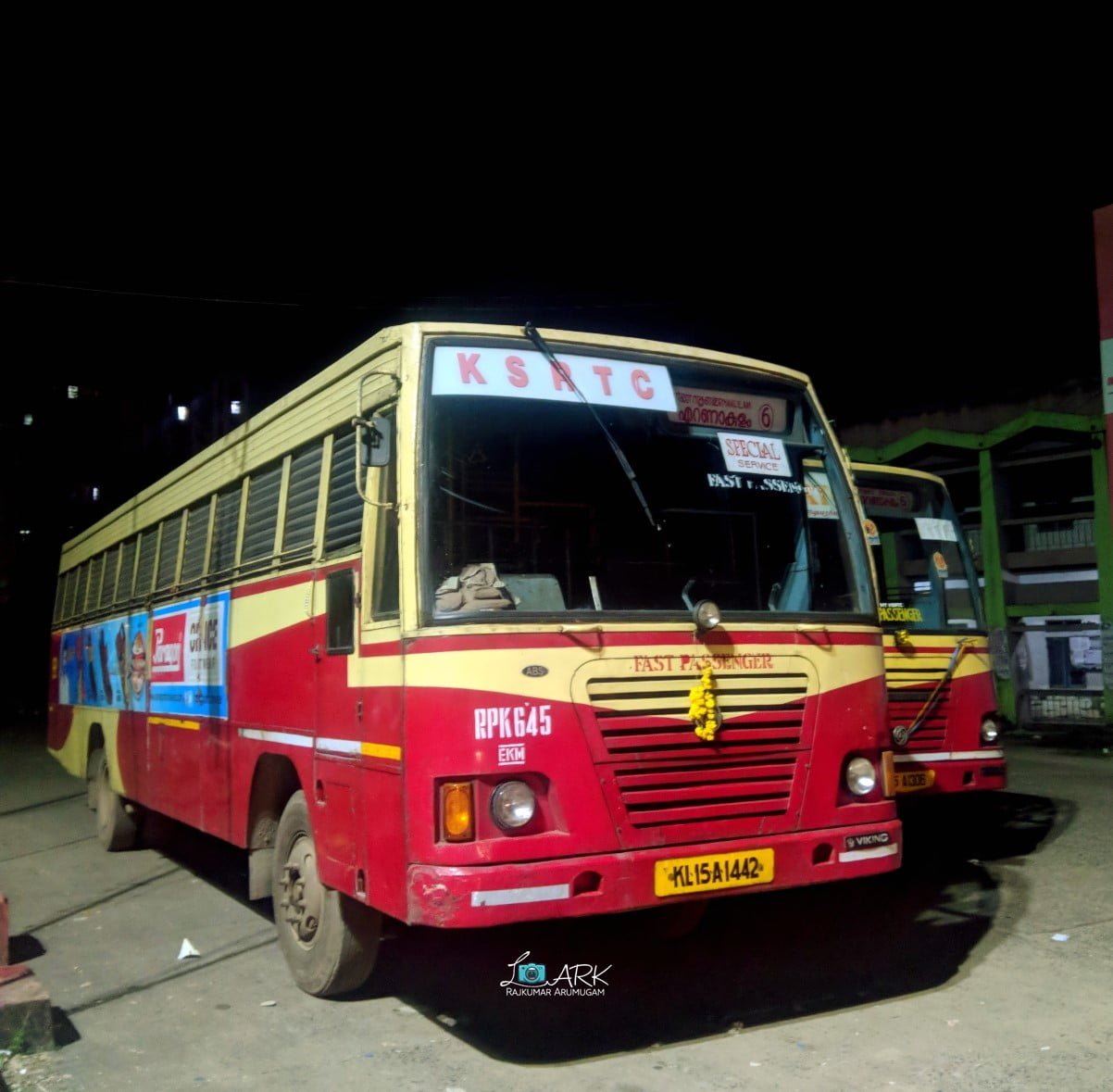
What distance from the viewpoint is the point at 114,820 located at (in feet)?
33.9

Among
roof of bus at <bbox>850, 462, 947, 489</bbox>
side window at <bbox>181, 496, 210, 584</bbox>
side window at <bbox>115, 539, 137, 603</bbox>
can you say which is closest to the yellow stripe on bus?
side window at <bbox>181, 496, 210, 584</bbox>

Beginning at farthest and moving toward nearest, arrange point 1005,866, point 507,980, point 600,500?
point 1005,866
point 507,980
point 600,500

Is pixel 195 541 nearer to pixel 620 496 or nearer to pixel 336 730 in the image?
pixel 336 730

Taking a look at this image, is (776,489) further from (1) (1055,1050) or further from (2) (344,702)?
(1) (1055,1050)

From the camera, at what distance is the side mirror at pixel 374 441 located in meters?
4.69

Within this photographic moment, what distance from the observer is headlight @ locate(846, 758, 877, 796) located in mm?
5148

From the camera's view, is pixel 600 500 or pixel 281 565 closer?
pixel 600 500

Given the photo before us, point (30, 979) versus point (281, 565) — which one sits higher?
point (281, 565)

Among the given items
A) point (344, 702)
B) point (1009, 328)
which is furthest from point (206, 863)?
point (1009, 328)

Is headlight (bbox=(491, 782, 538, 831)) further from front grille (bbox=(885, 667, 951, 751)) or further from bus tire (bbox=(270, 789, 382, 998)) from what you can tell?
front grille (bbox=(885, 667, 951, 751))

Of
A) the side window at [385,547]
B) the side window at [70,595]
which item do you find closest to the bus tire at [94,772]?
the side window at [70,595]

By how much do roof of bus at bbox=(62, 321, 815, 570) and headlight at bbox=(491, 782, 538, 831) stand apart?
1861 millimetres

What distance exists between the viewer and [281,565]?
6.17 meters

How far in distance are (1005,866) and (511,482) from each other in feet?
17.5
